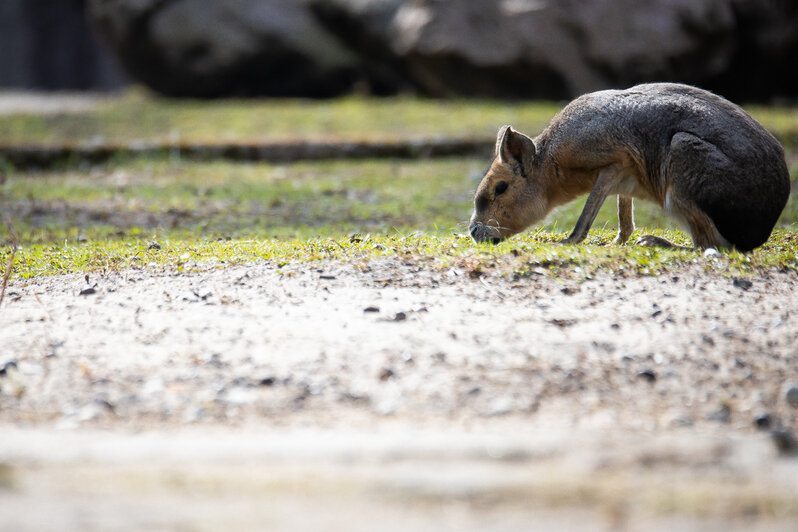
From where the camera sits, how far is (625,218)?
620 cm

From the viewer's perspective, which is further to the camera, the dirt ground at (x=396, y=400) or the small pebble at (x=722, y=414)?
the small pebble at (x=722, y=414)

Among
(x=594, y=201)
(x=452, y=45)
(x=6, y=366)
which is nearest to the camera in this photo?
(x=6, y=366)

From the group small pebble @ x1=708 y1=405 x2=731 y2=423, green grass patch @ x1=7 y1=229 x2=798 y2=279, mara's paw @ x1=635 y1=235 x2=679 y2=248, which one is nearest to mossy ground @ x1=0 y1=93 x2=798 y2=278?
green grass patch @ x1=7 y1=229 x2=798 y2=279

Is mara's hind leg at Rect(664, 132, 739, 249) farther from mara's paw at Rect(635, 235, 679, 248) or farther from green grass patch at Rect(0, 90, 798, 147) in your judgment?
green grass patch at Rect(0, 90, 798, 147)

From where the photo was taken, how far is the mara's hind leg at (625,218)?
615 centimetres

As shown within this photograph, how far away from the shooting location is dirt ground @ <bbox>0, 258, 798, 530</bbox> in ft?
9.75

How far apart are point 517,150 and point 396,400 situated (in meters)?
2.74

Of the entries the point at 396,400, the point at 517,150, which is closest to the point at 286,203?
the point at 517,150

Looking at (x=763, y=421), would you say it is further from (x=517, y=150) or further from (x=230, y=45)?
(x=230, y=45)

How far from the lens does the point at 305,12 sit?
1563cm

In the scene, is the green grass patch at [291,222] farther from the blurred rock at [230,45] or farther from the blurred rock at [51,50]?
the blurred rock at [51,50]

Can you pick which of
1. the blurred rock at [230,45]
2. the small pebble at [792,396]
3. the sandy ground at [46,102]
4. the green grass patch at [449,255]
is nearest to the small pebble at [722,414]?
the small pebble at [792,396]

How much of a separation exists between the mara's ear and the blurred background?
7793mm

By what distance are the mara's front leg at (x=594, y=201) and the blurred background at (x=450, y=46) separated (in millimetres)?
7981
